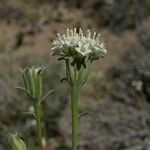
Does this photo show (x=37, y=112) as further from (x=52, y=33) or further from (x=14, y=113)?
(x=52, y=33)

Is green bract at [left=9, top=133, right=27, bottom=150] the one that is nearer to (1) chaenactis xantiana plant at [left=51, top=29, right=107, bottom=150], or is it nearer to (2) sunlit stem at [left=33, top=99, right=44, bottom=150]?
(2) sunlit stem at [left=33, top=99, right=44, bottom=150]

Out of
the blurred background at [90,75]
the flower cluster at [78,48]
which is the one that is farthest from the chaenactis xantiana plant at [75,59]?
the blurred background at [90,75]

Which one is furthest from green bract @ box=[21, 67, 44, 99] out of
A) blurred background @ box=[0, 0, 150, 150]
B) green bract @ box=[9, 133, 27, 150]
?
blurred background @ box=[0, 0, 150, 150]

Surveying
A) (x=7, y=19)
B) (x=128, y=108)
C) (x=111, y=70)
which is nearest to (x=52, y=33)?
(x=7, y=19)

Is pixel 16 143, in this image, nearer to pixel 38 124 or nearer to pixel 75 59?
pixel 38 124

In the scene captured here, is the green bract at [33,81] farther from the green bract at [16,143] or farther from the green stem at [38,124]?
the green bract at [16,143]
